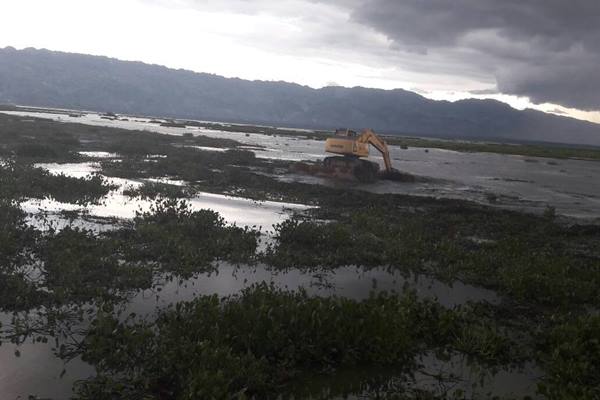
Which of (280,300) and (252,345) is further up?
(280,300)

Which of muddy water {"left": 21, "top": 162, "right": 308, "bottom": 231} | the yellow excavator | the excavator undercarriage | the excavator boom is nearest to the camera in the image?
muddy water {"left": 21, "top": 162, "right": 308, "bottom": 231}

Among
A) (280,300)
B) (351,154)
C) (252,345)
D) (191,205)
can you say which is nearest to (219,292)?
(280,300)

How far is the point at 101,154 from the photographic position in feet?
126

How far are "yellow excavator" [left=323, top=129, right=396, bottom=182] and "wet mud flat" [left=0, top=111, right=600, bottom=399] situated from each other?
11729mm

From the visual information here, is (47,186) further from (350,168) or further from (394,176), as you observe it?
(394,176)

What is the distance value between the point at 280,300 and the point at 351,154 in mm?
24957

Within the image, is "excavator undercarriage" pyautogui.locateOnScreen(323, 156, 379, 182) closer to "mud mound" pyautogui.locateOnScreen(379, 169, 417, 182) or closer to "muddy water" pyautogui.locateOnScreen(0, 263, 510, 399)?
"mud mound" pyautogui.locateOnScreen(379, 169, 417, 182)

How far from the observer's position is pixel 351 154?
3322 centimetres

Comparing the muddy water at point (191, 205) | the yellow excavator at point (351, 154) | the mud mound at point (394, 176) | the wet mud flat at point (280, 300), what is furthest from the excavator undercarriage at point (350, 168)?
the wet mud flat at point (280, 300)

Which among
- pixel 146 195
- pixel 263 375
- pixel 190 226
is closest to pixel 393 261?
pixel 190 226

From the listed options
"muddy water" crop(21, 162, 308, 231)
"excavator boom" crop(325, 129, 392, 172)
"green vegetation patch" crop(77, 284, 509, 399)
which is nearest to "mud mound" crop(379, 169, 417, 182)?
"excavator boom" crop(325, 129, 392, 172)

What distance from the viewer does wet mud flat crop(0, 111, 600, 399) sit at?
740 cm

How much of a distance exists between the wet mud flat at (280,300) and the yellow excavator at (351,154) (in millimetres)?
11729

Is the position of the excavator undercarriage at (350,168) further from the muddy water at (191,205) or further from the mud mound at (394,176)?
the muddy water at (191,205)
